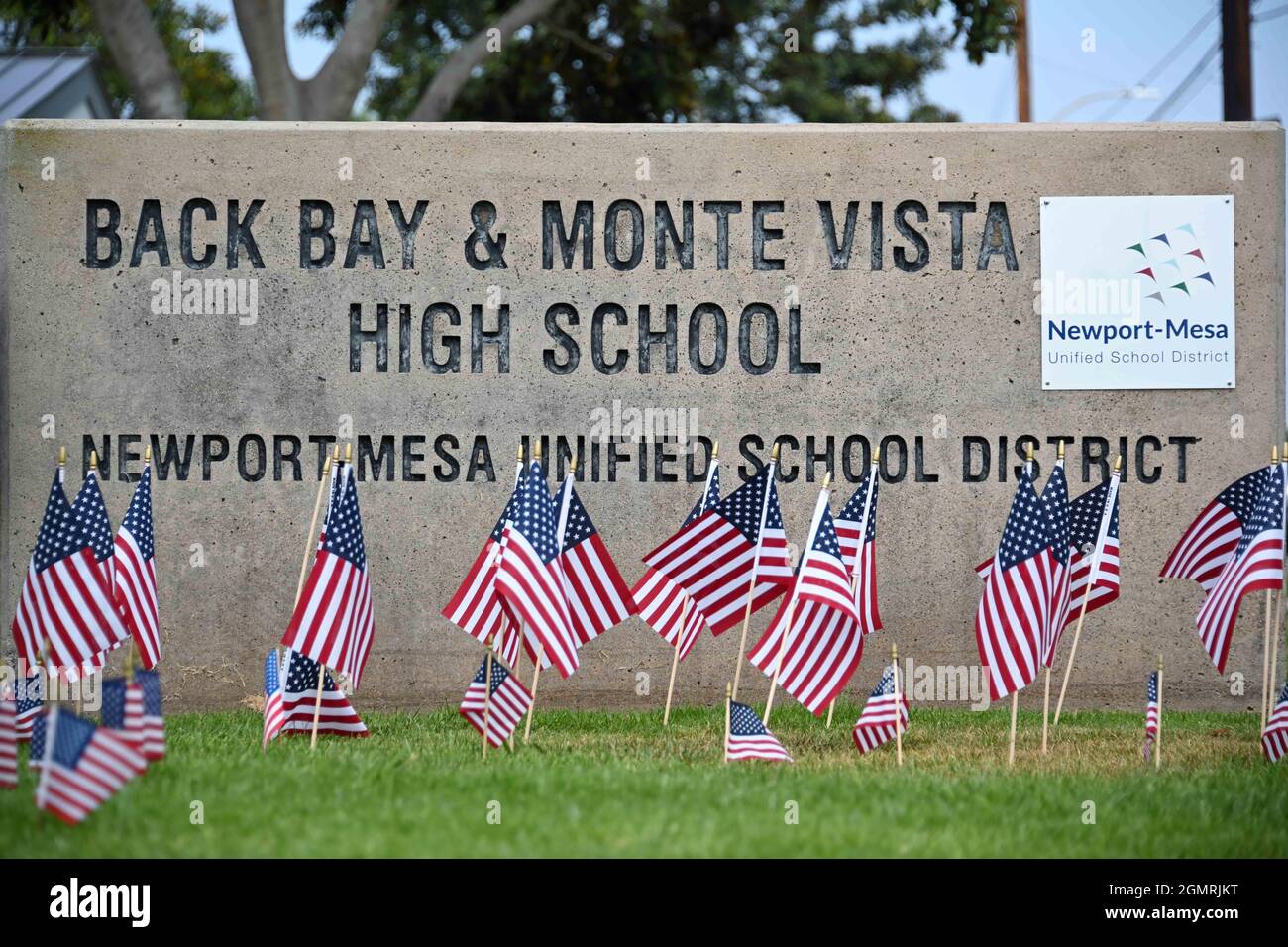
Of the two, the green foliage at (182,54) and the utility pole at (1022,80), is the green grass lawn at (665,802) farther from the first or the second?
the green foliage at (182,54)

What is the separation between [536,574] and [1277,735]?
4.04 metres

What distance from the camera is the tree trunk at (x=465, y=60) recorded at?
66.2 feet

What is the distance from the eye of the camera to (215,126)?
11.1 m

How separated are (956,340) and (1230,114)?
23.0 feet

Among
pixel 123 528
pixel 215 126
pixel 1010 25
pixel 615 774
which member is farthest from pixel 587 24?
pixel 615 774

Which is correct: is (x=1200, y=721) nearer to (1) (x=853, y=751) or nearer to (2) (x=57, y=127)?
(1) (x=853, y=751)

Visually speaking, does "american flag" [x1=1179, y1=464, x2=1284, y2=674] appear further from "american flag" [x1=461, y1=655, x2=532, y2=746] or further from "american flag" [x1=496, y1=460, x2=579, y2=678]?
"american flag" [x1=461, y1=655, x2=532, y2=746]

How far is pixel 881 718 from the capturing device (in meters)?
8.73

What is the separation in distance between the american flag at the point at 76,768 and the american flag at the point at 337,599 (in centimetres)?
206

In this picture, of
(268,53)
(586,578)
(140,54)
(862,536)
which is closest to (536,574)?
(586,578)

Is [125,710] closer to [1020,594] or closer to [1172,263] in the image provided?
[1020,594]

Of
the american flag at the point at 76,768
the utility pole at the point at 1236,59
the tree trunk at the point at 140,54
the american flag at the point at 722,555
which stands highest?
the tree trunk at the point at 140,54

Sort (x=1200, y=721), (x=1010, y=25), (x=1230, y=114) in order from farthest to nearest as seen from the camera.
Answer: (x=1010, y=25), (x=1230, y=114), (x=1200, y=721)

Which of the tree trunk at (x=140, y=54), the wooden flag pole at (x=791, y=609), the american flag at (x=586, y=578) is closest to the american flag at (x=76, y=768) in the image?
the american flag at (x=586, y=578)
